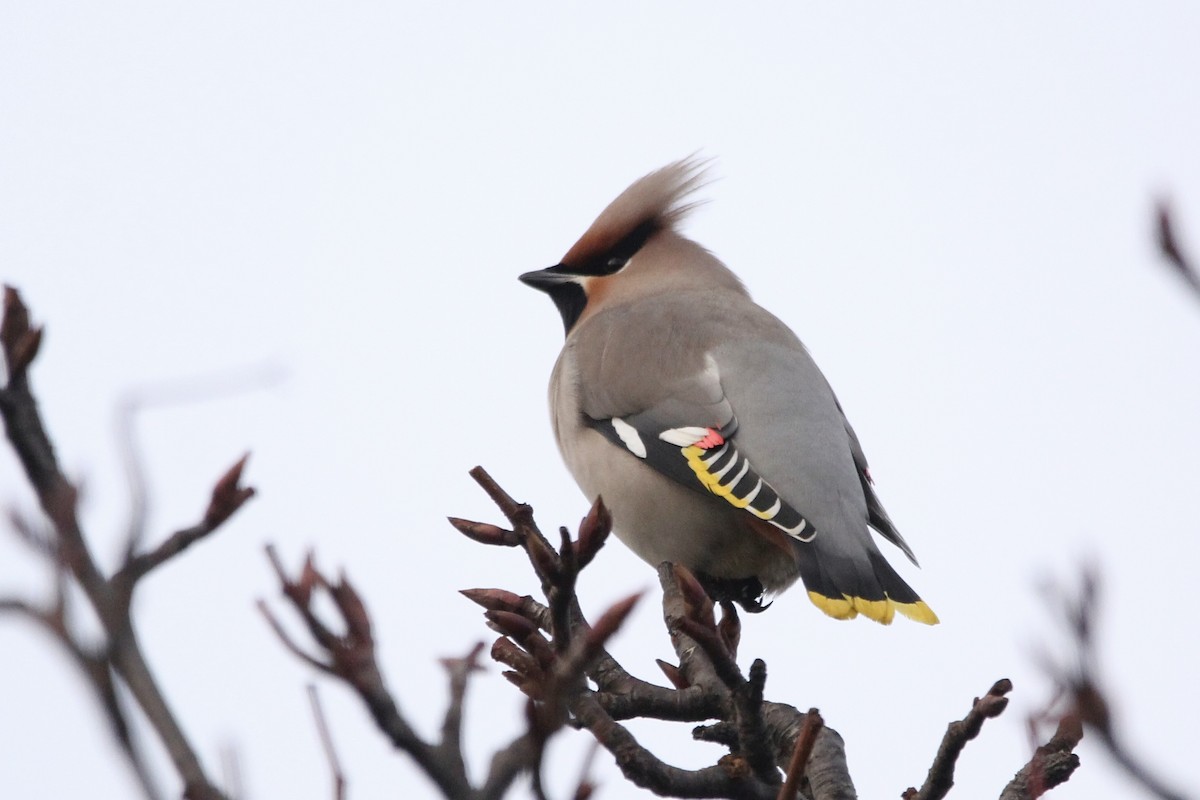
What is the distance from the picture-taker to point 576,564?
2346 millimetres

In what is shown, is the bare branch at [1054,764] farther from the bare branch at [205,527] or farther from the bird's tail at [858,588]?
the bare branch at [205,527]

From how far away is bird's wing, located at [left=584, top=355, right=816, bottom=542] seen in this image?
12.5 ft

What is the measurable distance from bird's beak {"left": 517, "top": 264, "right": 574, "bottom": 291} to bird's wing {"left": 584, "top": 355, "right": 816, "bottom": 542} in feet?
3.59

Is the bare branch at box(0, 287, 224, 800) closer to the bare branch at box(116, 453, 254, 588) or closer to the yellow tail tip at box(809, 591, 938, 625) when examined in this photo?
the bare branch at box(116, 453, 254, 588)

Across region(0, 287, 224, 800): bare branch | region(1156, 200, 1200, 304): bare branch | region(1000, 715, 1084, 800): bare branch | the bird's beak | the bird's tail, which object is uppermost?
region(1156, 200, 1200, 304): bare branch

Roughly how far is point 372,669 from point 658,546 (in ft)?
9.04

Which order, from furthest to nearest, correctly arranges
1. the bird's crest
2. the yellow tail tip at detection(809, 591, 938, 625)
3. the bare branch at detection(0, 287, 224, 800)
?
the bird's crest → the yellow tail tip at detection(809, 591, 938, 625) → the bare branch at detection(0, 287, 224, 800)

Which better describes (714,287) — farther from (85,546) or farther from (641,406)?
(85,546)

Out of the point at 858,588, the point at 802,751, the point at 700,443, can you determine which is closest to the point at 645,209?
the point at 700,443

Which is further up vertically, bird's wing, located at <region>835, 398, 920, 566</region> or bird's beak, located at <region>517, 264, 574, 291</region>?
bird's beak, located at <region>517, 264, 574, 291</region>

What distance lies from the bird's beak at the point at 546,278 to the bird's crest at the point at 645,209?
0.18 feet

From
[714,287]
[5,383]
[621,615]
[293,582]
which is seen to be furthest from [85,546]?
A: [714,287]

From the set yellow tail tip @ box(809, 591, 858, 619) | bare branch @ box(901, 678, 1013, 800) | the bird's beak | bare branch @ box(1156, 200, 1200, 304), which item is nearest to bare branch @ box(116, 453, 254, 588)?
bare branch @ box(1156, 200, 1200, 304)

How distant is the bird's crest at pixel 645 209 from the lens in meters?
5.50
